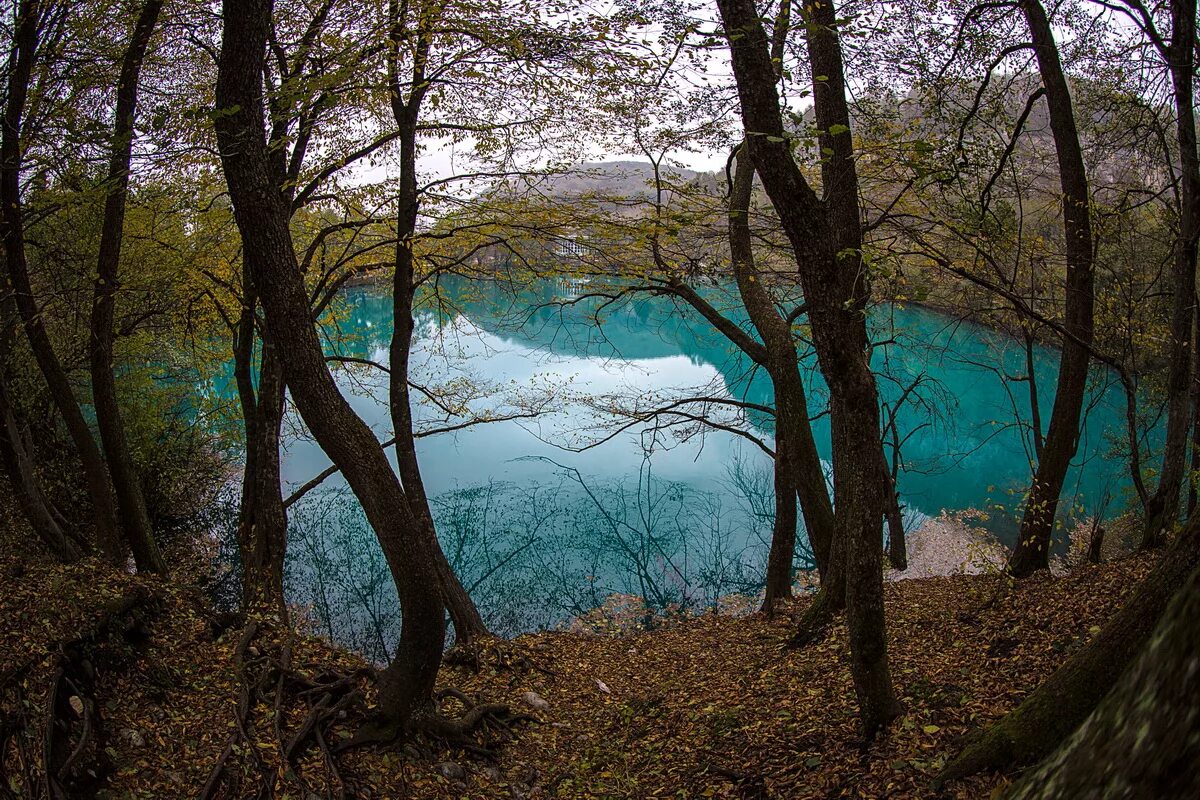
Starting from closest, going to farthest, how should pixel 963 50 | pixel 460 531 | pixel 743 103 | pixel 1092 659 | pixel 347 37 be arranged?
pixel 1092 659 < pixel 743 103 < pixel 347 37 < pixel 963 50 < pixel 460 531

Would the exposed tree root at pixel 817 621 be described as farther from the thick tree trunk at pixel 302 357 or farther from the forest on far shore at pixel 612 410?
the thick tree trunk at pixel 302 357

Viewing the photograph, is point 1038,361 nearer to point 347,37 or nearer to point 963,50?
point 963,50

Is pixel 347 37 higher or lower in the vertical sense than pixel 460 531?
higher

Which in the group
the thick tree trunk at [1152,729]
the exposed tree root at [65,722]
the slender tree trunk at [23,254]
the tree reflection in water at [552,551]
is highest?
the slender tree trunk at [23,254]

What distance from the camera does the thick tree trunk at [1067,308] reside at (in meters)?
6.50

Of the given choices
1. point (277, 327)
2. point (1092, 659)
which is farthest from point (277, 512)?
point (1092, 659)

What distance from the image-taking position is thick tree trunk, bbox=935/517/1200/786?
105 inches

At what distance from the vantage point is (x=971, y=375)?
2381cm

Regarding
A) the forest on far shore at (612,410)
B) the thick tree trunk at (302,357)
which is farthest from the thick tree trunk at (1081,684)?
the thick tree trunk at (302,357)

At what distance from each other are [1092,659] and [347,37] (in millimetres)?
7321

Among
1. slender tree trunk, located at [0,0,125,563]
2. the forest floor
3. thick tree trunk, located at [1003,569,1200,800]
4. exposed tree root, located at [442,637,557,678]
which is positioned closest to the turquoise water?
exposed tree root, located at [442,637,557,678]

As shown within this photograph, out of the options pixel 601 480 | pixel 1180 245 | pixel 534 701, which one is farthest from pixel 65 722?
pixel 601 480

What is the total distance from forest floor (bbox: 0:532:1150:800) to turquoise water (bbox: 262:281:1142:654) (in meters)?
3.89

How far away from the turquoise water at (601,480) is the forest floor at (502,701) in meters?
3.89
